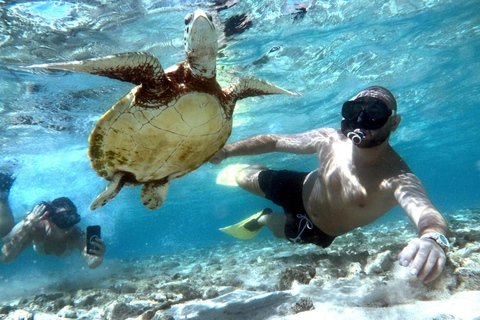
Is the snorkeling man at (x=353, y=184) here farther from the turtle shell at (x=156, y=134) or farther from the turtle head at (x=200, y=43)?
the turtle head at (x=200, y=43)

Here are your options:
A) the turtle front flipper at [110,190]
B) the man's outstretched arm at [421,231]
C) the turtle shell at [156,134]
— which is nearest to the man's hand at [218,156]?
the turtle shell at [156,134]

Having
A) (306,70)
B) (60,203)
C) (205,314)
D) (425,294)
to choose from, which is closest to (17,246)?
(60,203)

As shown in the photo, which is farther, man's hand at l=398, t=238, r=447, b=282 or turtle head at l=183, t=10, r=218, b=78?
turtle head at l=183, t=10, r=218, b=78

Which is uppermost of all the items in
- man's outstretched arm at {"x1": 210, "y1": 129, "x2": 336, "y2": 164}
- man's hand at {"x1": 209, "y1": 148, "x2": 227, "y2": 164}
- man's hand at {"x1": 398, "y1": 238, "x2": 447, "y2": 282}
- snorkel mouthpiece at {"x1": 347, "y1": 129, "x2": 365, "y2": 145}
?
man's outstretched arm at {"x1": 210, "y1": 129, "x2": 336, "y2": 164}

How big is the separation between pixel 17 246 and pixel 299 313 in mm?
9623

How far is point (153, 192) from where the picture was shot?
178 inches

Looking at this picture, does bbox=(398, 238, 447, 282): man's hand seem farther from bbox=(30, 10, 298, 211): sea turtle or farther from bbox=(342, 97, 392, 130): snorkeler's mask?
bbox=(30, 10, 298, 211): sea turtle

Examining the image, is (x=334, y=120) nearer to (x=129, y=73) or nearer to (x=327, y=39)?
(x=327, y=39)

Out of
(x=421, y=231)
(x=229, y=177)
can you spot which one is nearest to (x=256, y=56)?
(x=229, y=177)

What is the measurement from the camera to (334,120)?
703 inches

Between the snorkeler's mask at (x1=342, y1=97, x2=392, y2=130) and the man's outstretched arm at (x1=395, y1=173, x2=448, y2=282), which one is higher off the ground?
the snorkeler's mask at (x1=342, y1=97, x2=392, y2=130)

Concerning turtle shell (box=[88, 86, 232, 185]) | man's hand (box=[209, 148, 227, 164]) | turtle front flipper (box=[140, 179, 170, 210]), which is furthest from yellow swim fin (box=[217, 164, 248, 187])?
turtle shell (box=[88, 86, 232, 185])

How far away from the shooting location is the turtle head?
2.58m

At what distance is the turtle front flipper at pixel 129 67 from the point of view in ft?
8.26
